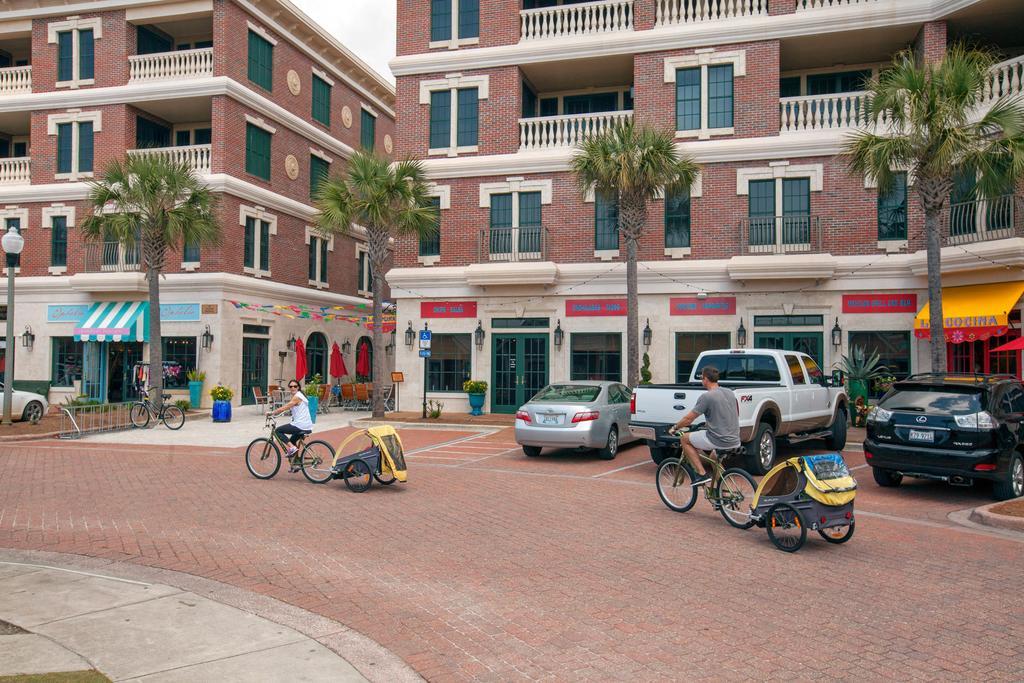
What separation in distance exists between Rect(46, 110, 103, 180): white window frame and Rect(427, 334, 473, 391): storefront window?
1545 centimetres

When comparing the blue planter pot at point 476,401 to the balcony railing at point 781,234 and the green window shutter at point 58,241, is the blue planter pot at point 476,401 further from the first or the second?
the green window shutter at point 58,241

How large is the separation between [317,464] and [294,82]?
81.2 ft

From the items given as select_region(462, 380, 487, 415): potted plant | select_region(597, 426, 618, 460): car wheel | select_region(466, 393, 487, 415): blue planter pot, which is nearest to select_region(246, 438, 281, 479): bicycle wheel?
select_region(597, 426, 618, 460): car wheel

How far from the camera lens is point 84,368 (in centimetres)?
2952

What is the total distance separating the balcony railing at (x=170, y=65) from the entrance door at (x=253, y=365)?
10003 millimetres

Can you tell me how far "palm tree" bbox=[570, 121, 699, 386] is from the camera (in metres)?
19.6

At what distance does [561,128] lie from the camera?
2498cm

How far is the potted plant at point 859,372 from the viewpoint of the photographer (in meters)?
20.5

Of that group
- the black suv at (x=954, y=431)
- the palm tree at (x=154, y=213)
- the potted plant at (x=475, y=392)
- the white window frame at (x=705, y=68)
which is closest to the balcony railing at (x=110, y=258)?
the palm tree at (x=154, y=213)

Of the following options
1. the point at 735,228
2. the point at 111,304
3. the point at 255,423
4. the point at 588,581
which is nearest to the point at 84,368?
the point at 111,304

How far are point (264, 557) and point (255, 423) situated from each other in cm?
1691

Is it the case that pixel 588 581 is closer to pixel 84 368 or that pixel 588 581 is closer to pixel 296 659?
pixel 296 659

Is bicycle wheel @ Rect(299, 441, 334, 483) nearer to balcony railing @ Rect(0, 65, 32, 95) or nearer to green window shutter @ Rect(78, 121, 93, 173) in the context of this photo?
green window shutter @ Rect(78, 121, 93, 173)

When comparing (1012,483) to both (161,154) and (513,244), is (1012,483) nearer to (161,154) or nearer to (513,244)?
(513,244)
